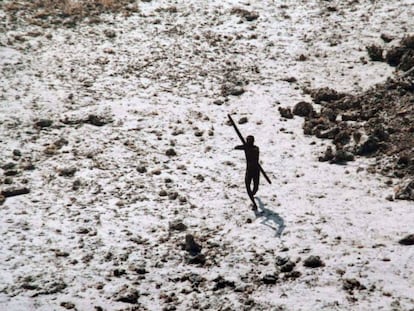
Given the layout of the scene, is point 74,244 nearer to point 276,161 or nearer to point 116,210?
point 116,210

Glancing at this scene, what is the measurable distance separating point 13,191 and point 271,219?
24.9 ft

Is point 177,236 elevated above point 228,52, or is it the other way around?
point 228,52

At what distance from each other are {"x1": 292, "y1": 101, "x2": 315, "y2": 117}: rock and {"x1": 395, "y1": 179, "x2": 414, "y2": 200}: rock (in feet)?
20.9

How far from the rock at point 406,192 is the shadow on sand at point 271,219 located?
3.31 meters

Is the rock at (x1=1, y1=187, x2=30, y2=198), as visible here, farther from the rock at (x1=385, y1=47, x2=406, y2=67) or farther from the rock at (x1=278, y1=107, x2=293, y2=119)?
the rock at (x1=385, y1=47, x2=406, y2=67)

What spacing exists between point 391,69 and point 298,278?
13574 millimetres

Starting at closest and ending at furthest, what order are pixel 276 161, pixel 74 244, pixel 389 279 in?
pixel 389 279, pixel 74 244, pixel 276 161

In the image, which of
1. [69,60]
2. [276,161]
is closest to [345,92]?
[276,161]

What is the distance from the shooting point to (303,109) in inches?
795

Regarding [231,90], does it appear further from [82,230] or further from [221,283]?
[221,283]

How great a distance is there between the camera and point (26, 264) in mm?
12539

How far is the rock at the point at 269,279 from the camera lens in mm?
11430

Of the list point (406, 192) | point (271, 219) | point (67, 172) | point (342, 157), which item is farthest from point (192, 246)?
point (342, 157)

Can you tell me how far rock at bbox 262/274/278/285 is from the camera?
450 inches
